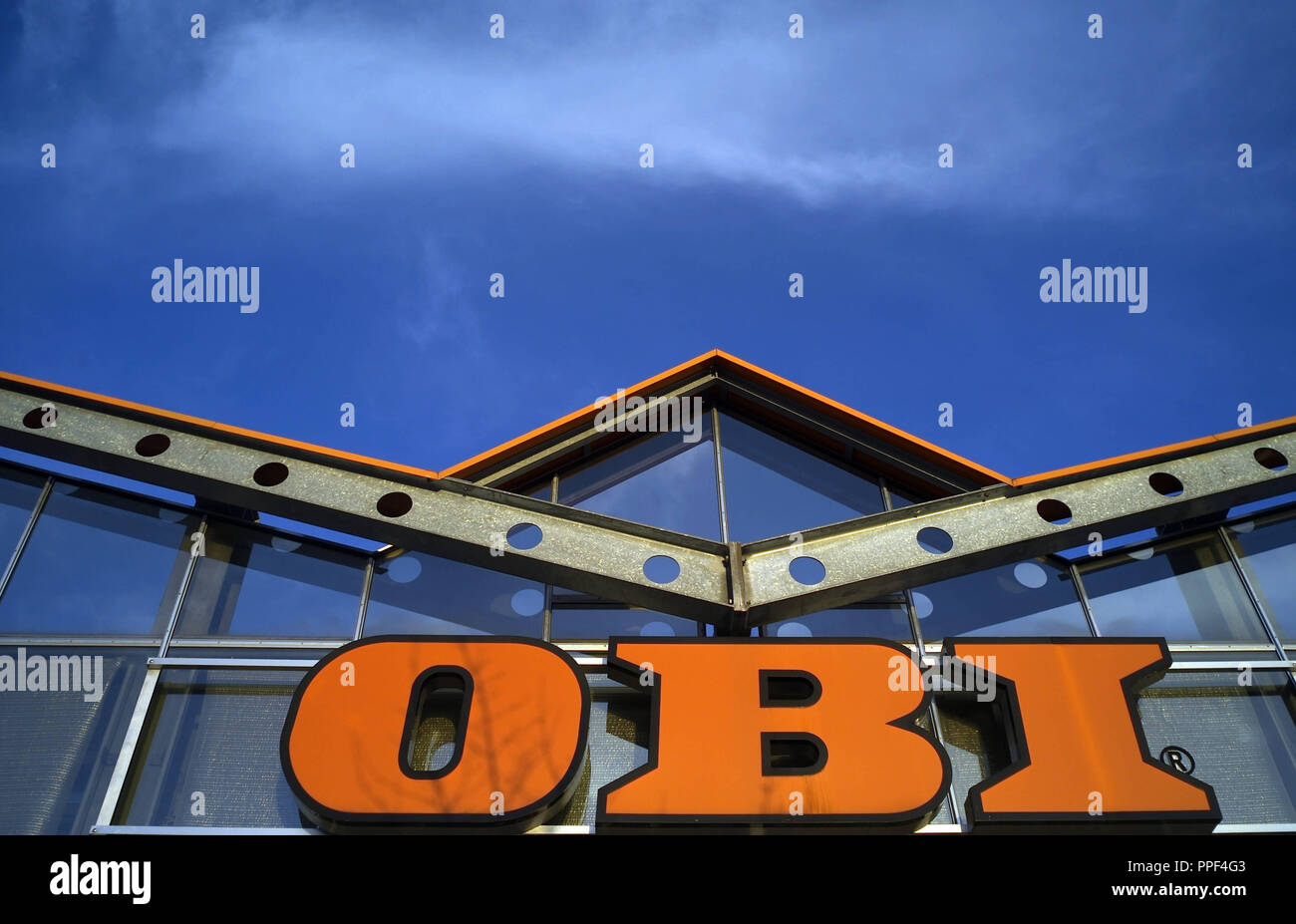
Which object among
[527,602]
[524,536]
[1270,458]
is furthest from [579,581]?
[1270,458]

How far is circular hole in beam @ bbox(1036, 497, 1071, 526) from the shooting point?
1154cm

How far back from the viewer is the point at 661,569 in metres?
11.0

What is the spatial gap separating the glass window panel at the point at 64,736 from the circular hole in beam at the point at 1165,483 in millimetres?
11734

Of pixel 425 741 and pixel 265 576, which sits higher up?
pixel 265 576

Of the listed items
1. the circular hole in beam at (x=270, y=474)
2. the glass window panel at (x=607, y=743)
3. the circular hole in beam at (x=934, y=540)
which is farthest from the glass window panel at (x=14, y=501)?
the circular hole in beam at (x=934, y=540)

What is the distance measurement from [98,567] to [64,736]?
2177 millimetres

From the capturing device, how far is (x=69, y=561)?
38.9 feet

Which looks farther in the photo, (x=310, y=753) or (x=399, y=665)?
(x=399, y=665)

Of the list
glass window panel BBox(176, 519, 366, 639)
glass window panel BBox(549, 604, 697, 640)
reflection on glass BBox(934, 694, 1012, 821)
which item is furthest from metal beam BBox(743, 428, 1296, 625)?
glass window panel BBox(176, 519, 366, 639)
